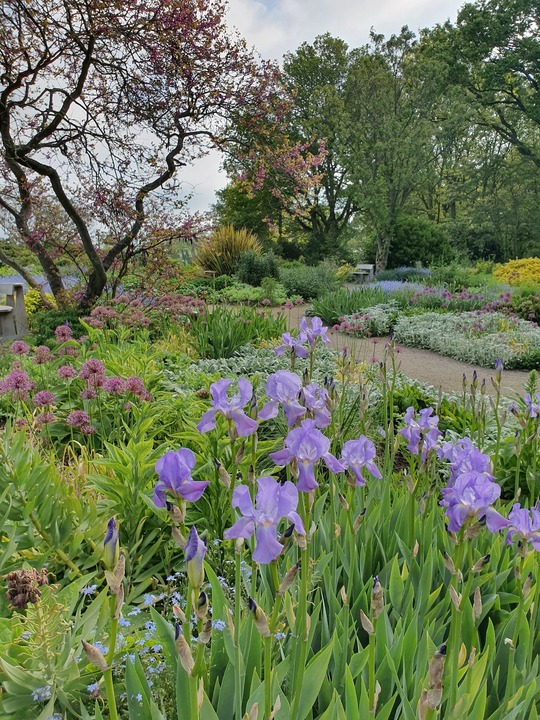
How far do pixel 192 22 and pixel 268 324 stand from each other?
3730 millimetres

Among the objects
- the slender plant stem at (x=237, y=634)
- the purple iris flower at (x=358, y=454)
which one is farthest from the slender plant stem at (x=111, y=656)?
the purple iris flower at (x=358, y=454)

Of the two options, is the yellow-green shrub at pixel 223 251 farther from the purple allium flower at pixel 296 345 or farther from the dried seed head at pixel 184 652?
the dried seed head at pixel 184 652

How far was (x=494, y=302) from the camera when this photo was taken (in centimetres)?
948

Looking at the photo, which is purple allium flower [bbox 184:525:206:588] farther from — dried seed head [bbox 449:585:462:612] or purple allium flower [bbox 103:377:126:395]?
purple allium flower [bbox 103:377:126:395]

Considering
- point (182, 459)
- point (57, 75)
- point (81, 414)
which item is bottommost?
point (81, 414)

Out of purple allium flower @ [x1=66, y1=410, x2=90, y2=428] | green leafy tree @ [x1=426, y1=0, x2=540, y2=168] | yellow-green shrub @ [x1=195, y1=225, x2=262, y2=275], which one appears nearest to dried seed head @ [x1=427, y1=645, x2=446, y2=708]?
purple allium flower @ [x1=66, y1=410, x2=90, y2=428]

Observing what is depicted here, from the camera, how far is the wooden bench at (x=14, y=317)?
7.66 metres

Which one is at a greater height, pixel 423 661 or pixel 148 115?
pixel 148 115

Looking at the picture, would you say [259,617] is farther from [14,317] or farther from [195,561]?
[14,317]

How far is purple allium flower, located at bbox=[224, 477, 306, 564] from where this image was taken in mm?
693

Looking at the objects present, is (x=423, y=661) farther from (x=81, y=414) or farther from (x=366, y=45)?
(x=366, y=45)

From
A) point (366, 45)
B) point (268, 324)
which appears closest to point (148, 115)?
point (268, 324)

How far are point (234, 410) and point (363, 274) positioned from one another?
17.6 metres

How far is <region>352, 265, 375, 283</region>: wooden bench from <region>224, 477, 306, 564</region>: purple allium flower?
1708 cm
